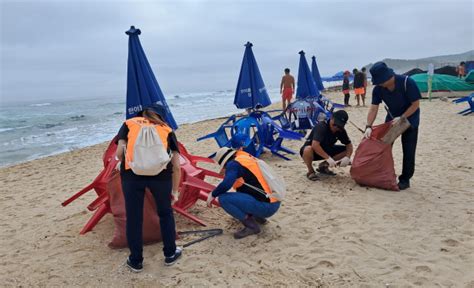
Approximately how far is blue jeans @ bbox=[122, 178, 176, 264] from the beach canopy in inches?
180

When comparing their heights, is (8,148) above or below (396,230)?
below

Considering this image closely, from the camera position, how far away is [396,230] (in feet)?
11.2

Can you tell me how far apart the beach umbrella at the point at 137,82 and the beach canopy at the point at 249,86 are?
11.2ft

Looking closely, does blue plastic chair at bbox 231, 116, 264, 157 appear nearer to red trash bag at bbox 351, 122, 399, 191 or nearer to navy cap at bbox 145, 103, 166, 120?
red trash bag at bbox 351, 122, 399, 191

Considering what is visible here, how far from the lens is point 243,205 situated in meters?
3.31

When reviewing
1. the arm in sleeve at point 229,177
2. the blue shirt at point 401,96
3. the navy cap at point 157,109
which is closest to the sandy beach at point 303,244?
the arm in sleeve at point 229,177

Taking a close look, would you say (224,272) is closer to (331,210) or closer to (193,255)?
(193,255)

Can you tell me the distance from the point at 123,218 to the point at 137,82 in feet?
4.89

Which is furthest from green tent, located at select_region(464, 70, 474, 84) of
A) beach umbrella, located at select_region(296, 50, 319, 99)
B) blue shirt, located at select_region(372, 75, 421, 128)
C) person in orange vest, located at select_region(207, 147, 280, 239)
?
person in orange vest, located at select_region(207, 147, 280, 239)

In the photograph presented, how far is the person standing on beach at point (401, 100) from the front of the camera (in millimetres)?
4258

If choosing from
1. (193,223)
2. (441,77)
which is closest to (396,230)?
(193,223)


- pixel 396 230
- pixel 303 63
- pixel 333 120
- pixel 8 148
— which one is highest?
pixel 303 63

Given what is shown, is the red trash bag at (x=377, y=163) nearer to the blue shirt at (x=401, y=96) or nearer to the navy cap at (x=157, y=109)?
the blue shirt at (x=401, y=96)

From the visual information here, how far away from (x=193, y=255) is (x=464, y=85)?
17030 millimetres
